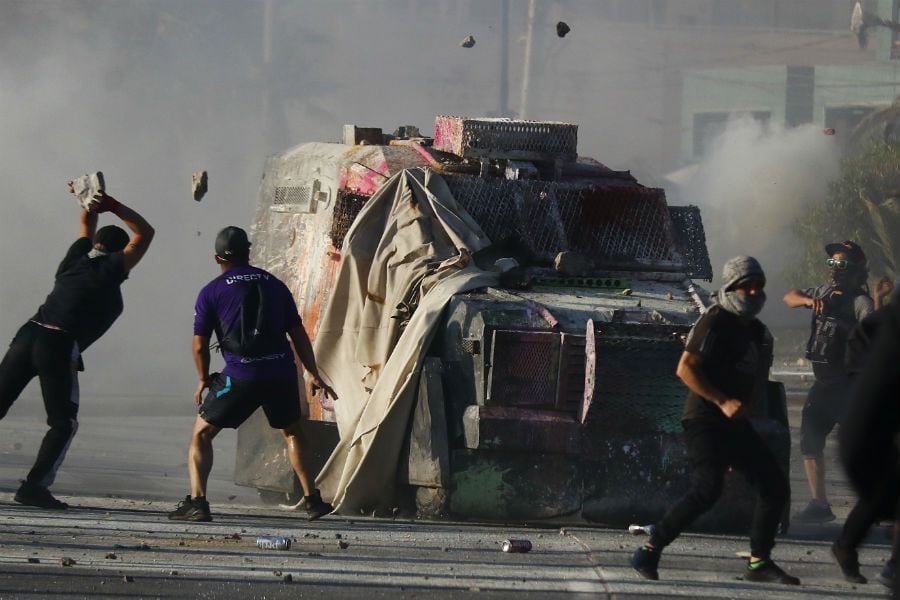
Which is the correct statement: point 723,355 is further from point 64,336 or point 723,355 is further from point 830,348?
point 64,336

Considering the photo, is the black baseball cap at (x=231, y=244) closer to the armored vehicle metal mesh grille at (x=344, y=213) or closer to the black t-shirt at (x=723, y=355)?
the armored vehicle metal mesh grille at (x=344, y=213)

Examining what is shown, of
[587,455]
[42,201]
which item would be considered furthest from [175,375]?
[587,455]

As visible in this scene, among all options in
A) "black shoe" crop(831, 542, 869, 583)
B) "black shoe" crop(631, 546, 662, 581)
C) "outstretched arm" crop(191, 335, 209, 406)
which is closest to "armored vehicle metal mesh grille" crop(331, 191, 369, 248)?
"outstretched arm" crop(191, 335, 209, 406)

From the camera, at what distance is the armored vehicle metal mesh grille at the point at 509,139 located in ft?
33.9

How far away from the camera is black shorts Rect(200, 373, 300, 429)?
28.6 feet

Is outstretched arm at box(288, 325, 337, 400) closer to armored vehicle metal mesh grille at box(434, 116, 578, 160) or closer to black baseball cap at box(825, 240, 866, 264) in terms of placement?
armored vehicle metal mesh grille at box(434, 116, 578, 160)

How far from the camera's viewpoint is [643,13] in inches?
1972

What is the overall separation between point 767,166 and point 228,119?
10.5 m

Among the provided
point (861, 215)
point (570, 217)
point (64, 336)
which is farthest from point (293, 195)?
point (861, 215)

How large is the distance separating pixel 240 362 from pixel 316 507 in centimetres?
88

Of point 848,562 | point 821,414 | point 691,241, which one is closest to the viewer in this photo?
point 848,562

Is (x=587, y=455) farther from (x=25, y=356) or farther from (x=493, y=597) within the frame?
(x=25, y=356)

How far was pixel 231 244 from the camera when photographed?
888 centimetres

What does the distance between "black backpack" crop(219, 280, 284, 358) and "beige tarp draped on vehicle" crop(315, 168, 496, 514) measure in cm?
72
